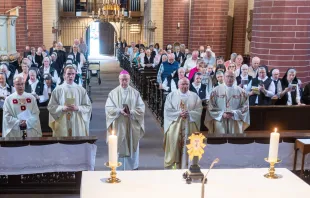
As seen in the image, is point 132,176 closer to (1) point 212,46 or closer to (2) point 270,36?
(2) point 270,36

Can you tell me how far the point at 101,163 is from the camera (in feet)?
26.7

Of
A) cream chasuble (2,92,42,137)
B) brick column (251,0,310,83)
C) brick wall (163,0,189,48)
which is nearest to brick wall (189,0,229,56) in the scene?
brick column (251,0,310,83)

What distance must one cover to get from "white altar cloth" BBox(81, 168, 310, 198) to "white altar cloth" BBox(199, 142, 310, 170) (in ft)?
7.05

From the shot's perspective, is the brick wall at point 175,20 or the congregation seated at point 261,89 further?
the brick wall at point 175,20

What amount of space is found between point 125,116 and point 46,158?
148 cm

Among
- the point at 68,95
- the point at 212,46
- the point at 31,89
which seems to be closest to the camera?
the point at 68,95

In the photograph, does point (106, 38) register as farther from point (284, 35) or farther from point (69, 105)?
point (69, 105)

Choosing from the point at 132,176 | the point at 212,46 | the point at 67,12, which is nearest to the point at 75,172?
the point at 132,176

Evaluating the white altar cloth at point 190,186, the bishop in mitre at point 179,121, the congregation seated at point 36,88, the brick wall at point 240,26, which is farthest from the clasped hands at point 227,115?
the brick wall at point 240,26

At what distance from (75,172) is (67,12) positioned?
2512 centimetres

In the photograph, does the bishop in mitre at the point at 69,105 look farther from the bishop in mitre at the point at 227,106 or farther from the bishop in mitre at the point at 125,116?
the bishop in mitre at the point at 227,106

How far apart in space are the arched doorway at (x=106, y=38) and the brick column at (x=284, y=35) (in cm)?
2339

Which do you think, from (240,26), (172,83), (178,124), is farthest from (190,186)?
(240,26)

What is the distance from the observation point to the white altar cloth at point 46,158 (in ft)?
20.8
